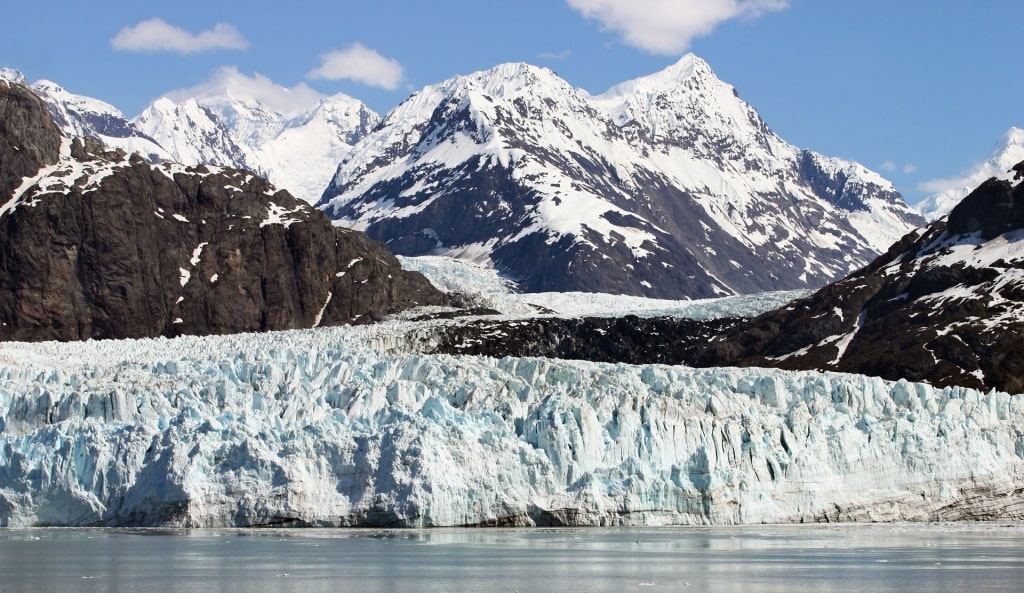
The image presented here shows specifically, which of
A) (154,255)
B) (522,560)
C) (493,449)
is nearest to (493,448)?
(493,449)

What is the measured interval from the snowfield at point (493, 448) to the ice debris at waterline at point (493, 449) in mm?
90

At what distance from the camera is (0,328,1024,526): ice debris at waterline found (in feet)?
198

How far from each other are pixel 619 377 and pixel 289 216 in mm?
110311

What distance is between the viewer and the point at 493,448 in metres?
61.9

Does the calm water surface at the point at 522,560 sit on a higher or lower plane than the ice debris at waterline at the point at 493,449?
lower

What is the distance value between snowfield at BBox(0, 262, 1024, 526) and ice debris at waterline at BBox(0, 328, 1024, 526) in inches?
3.5

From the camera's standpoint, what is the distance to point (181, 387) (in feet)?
234

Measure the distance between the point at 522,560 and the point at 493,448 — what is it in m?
11.0

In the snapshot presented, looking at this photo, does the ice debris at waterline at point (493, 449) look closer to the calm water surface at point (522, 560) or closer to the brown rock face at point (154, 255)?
the calm water surface at point (522, 560)

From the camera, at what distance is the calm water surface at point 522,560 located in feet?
145

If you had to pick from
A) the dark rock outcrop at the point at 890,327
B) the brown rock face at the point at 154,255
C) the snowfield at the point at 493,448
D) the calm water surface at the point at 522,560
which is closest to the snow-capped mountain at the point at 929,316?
the dark rock outcrop at the point at 890,327

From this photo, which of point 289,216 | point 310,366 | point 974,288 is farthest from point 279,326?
point 310,366

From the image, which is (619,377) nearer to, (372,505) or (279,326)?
(372,505)

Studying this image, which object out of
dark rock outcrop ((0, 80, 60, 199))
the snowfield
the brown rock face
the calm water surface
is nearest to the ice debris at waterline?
the snowfield
